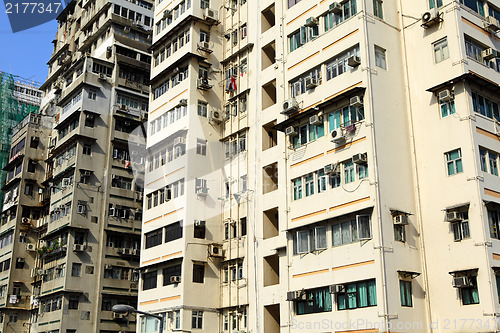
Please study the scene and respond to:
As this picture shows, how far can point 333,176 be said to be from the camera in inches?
977

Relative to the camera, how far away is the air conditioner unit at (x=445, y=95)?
918 inches

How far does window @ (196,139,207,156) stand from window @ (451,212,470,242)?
49.6ft

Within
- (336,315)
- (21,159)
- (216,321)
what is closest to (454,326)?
(336,315)

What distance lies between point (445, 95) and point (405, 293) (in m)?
7.86

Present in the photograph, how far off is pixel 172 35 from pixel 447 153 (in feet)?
65.8

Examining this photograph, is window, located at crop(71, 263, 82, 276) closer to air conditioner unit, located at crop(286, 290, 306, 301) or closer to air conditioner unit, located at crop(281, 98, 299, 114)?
air conditioner unit, located at crop(286, 290, 306, 301)

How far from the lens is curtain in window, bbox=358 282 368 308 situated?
22.2 metres

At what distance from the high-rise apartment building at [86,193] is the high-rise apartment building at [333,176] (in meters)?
8.75

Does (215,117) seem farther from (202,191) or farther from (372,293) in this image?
(372,293)

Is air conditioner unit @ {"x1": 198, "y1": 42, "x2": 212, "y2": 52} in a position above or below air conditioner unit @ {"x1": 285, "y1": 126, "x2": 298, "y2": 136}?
above

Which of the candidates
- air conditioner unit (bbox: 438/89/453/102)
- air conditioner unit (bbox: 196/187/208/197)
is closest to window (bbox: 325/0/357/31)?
air conditioner unit (bbox: 438/89/453/102)

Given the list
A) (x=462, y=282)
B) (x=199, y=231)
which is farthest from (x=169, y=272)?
(x=462, y=282)

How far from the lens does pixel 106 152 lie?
145 feet

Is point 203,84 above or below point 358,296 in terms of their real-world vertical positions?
above
